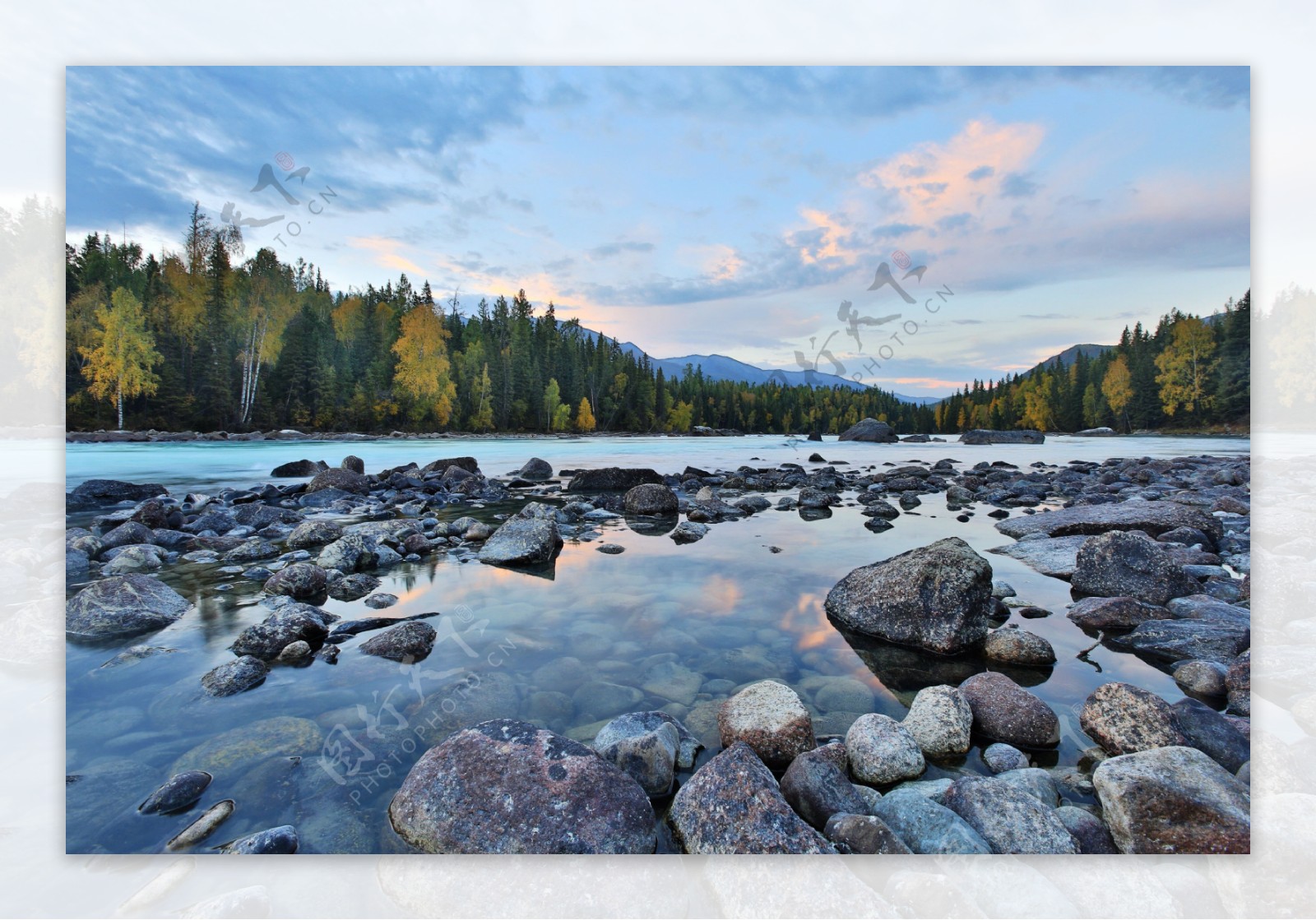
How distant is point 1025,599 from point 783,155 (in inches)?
204

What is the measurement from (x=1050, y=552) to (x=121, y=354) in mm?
10870

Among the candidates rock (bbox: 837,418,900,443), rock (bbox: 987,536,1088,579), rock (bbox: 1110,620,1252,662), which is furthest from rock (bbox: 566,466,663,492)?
rock (bbox: 837,418,900,443)

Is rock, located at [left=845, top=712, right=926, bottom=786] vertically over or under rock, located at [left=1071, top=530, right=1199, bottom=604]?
under

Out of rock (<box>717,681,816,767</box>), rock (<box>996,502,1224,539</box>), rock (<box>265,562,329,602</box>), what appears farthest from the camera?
rock (<box>996,502,1224,539</box>)

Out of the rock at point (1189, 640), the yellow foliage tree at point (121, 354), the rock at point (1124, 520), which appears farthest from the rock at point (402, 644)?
the rock at point (1124, 520)

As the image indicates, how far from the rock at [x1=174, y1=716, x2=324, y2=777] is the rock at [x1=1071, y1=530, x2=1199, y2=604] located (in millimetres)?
7000

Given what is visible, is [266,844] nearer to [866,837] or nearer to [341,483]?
[866,837]

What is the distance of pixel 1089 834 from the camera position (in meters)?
2.50

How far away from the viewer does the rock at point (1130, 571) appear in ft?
17.7

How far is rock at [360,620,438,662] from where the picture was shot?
443 cm

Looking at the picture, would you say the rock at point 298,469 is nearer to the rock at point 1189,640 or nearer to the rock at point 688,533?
the rock at point 688,533

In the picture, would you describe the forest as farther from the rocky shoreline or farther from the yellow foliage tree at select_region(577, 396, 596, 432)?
the yellow foliage tree at select_region(577, 396, 596, 432)

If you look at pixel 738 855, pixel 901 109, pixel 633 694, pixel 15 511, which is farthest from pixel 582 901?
pixel 901 109

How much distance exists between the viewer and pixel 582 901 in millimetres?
2408
